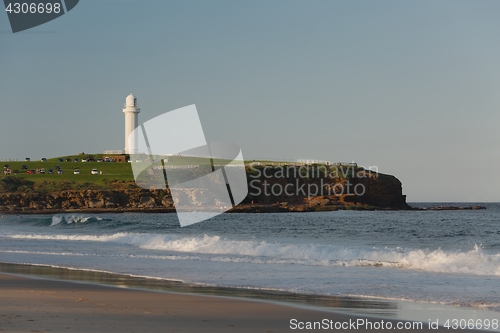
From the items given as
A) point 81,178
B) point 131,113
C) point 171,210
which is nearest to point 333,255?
point 171,210

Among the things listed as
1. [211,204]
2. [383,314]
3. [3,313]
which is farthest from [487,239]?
[211,204]

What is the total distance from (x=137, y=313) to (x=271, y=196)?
2491 inches

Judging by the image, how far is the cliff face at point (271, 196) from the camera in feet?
217

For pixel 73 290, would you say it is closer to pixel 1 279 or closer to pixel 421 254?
pixel 1 279

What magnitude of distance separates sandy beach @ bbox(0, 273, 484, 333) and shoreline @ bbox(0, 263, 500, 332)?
0.50 ft

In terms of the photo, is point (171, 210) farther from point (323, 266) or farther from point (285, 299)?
point (285, 299)

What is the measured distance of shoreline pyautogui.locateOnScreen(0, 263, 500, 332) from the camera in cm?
895

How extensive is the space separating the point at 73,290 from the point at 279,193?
61.8 m

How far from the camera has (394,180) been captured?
76062 mm

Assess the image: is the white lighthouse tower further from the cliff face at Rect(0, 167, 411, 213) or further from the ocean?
the ocean

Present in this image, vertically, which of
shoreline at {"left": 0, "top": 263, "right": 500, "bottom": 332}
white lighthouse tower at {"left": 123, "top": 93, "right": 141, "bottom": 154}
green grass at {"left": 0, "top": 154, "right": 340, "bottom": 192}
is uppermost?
white lighthouse tower at {"left": 123, "top": 93, "right": 141, "bottom": 154}

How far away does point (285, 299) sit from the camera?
10.4 m

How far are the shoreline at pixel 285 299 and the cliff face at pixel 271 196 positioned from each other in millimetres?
46666

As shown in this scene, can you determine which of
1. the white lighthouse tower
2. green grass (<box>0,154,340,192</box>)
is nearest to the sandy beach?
green grass (<box>0,154,340,192</box>)
